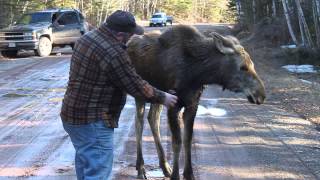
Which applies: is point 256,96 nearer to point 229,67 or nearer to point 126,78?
point 229,67

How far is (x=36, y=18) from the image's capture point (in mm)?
27406

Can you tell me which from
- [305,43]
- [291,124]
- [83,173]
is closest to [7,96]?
[291,124]

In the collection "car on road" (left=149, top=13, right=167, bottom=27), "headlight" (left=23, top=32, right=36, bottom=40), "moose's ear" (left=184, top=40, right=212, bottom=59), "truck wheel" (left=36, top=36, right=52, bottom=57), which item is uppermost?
"moose's ear" (left=184, top=40, right=212, bottom=59)

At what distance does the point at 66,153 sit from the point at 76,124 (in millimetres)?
3552

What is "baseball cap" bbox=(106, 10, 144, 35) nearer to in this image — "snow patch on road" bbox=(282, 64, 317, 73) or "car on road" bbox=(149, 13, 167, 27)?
"snow patch on road" bbox=(282, 64, 317, 73)

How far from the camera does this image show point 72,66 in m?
4.82

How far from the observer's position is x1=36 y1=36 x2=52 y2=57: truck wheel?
2627 cm

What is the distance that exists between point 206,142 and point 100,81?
4609 millimetres

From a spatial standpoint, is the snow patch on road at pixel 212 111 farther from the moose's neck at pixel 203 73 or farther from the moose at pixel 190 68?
the moose's neck at pixel 203 73

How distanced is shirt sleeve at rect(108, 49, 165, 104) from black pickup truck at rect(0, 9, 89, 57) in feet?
69.6

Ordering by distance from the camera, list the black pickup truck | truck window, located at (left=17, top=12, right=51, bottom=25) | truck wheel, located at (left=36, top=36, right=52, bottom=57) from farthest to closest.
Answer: truck window, located at (left=17, top=12, right=51, bottom=25) → truck wheel, located at (left=36, top=36, right=52, bottom=57) → the black pickup truck

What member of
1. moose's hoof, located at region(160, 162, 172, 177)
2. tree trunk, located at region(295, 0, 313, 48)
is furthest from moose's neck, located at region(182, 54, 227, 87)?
tree trunk, located at region(295, 0, 313, 48)

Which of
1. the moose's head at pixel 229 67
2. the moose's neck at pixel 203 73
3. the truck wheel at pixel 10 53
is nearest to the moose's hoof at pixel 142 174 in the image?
the moose's neck at pixel 203 73

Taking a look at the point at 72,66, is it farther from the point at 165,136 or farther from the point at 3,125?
the point at 3,125
